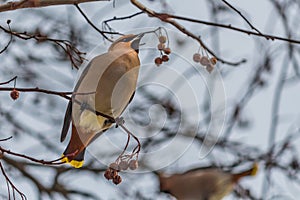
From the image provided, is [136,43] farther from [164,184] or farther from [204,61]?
[164,184]

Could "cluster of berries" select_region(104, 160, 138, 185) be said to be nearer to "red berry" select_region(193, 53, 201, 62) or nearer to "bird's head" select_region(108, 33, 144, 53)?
"red berry" select_region(193, 53, 201, 62)

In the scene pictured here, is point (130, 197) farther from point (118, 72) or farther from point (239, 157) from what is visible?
point (118, 72)

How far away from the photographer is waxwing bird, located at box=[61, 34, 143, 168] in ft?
7.72

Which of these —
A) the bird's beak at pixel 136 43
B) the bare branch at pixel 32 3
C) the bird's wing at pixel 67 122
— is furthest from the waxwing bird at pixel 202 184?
the bird's beak at pixel 136 43

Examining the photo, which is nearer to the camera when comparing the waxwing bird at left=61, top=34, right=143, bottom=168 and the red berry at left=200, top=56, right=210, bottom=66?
the red berry at left=200, top=56, right=210, bottom=66

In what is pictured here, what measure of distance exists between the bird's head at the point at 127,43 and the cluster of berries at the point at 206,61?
0.51 meters

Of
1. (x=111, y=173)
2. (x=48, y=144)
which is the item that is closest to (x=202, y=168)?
(x=111, y=173)

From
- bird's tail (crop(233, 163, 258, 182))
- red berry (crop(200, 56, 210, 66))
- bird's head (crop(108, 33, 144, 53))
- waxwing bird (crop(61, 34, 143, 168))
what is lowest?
waxwing bird (crop(61, 34, 143, 168))

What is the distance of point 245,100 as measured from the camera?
2490mm

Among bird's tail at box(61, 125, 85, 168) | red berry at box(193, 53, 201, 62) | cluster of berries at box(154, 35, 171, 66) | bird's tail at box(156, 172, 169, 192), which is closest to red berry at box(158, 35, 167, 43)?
cluster of berries at box(154, 35, 171, 66)

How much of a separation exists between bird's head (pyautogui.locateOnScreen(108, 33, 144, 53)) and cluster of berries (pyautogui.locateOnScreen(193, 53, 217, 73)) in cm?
51

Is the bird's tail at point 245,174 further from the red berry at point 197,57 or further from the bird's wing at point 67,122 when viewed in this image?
the bird's wing at point 67,122

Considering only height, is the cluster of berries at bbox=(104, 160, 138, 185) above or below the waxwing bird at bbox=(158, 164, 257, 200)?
below

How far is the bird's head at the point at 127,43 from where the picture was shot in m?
2.72
